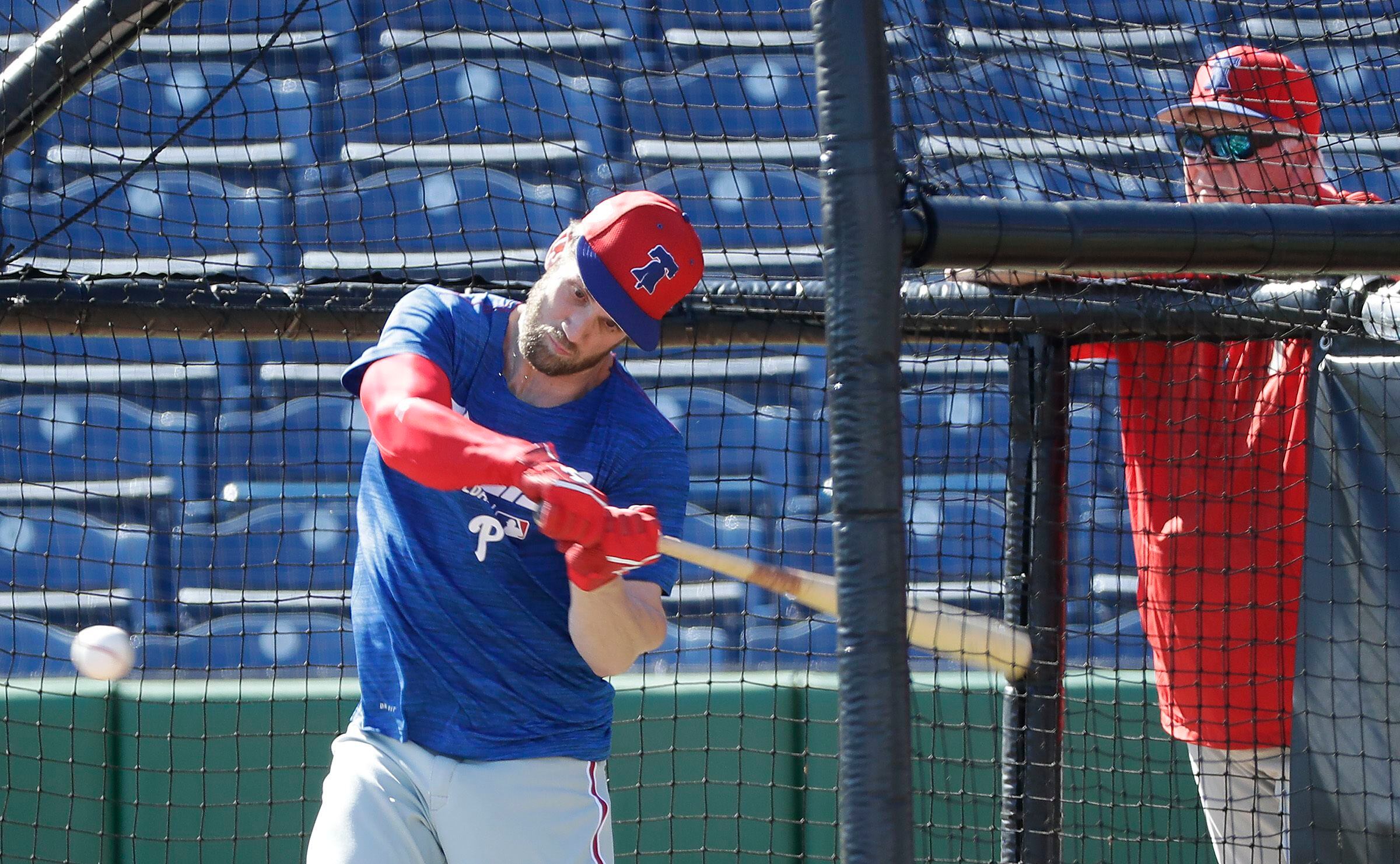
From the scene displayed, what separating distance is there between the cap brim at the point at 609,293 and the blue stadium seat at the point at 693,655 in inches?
80.7

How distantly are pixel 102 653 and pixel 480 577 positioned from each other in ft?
4.46

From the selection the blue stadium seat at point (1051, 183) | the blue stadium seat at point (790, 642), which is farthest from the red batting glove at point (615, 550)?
the blue stadium seat at point (790, 642)

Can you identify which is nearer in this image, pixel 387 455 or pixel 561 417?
pixel 387 455

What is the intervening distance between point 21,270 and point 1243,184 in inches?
83.8

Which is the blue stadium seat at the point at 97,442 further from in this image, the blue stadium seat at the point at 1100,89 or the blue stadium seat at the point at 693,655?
the blue stadium seat at the point at 1100,89

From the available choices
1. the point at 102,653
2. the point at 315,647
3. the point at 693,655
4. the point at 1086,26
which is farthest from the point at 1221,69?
the point at 315,647

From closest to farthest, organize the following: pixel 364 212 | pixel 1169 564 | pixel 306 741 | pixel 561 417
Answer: pixel 561 417, pixel 1169 564, pixel 306 741, pixel 364 212

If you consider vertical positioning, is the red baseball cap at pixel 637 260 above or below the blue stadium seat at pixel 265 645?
above

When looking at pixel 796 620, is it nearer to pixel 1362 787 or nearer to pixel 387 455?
pixel 1362 787

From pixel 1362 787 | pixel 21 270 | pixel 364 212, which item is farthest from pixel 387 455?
pixel 364 212

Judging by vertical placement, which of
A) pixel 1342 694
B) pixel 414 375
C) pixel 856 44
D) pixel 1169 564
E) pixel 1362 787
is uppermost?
pixel 856 44

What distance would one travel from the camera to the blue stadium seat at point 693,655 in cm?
369

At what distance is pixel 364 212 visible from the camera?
4430 millimetres

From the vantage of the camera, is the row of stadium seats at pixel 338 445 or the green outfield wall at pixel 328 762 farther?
the row of stadium seats at pixel 338 445
